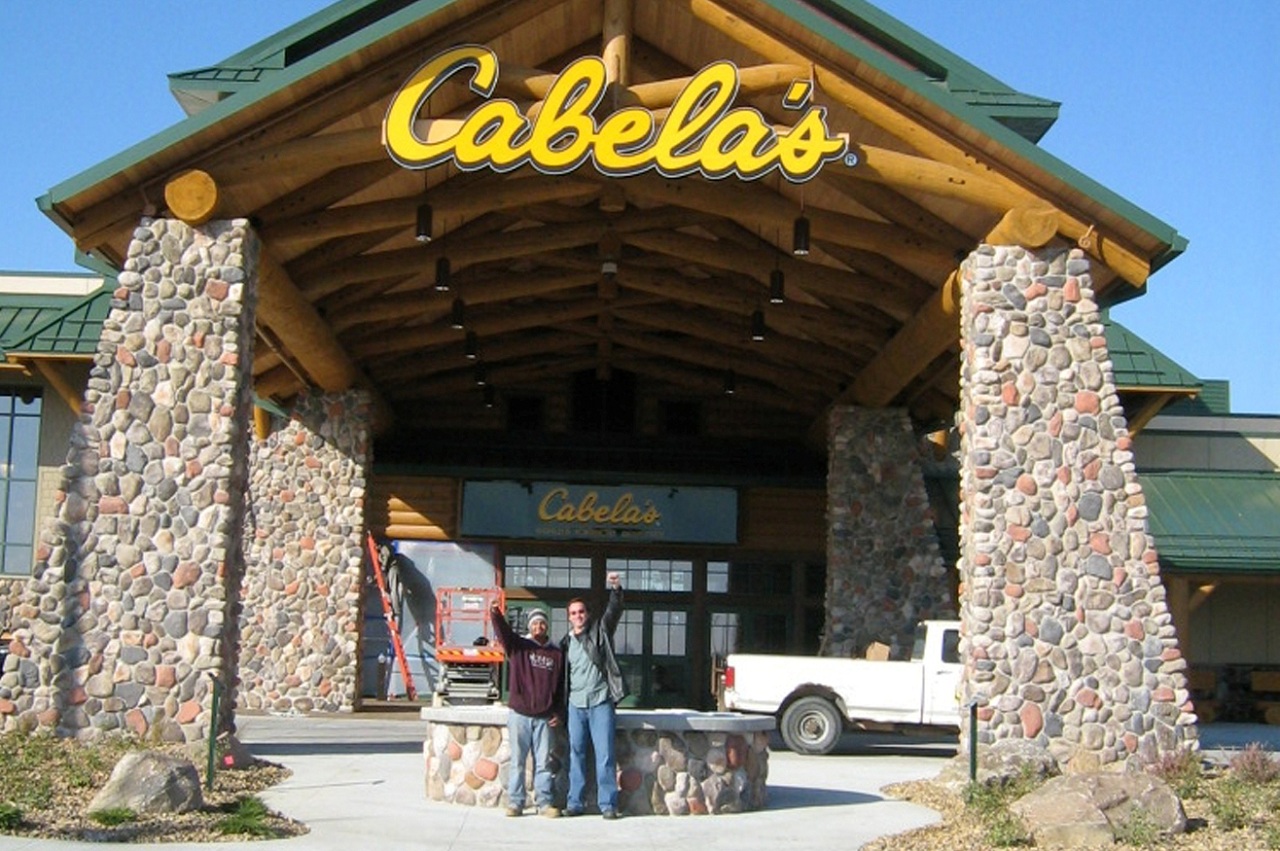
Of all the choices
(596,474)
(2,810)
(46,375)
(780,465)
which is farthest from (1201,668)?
(2,810)

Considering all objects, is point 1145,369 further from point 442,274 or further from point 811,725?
point 442,274

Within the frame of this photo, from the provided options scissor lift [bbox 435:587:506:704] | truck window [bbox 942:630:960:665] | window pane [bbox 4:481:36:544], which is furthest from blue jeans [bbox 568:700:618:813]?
window pane [bbox 4:481:36:544]

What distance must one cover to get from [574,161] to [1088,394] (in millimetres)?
6288

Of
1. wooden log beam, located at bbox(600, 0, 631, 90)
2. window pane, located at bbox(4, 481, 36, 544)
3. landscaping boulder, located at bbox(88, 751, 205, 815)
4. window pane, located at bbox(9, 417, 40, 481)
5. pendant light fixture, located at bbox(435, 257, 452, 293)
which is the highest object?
wooden log beam, located at bbox(600, 0, 631, 90)

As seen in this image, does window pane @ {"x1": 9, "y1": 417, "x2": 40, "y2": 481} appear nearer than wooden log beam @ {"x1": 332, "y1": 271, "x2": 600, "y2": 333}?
No

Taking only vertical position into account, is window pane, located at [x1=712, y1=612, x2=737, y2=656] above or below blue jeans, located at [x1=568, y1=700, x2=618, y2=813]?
above

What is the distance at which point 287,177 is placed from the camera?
18.0 m

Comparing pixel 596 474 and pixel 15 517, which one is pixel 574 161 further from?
pixel 15 517

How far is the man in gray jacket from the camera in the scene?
13.7 meters

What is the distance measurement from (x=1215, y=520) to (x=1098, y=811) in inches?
747

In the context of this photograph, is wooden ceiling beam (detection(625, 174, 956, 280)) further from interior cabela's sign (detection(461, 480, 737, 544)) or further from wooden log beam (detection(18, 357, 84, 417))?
wooden log beam (detection(18, 357, 84, 417))

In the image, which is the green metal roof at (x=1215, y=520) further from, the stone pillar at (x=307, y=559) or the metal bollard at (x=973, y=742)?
the stone pillar at (x=307, y=559)

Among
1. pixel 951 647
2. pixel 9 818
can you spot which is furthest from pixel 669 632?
pixel 9 818

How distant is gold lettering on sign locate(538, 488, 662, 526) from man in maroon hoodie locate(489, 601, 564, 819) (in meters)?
16.6
